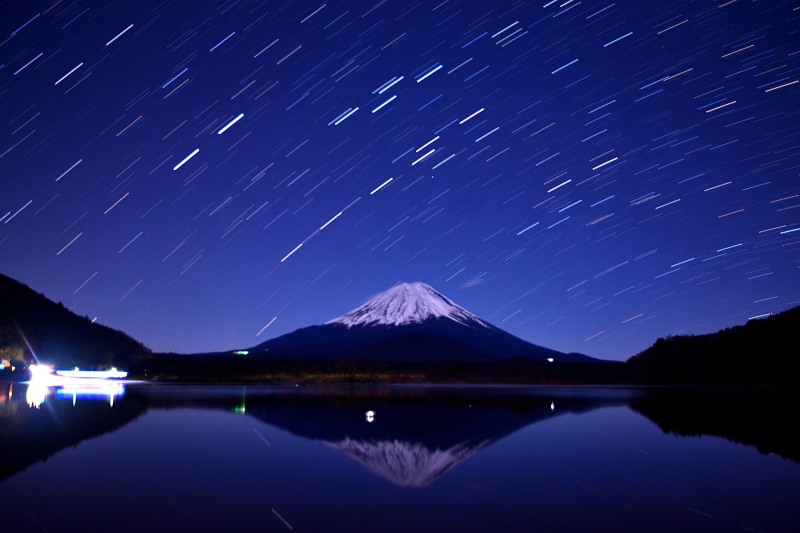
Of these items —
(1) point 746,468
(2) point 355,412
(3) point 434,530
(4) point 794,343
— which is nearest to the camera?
(3) point 434,530

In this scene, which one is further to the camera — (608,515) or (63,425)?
(63,425)

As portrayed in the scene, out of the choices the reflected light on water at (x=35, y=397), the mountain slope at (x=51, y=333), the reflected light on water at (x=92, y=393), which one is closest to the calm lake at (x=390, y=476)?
the reflected light on water at (x=35, y=397)

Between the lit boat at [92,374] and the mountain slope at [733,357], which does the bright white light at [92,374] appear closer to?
the lit boat at [92,374]

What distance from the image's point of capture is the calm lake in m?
8.81

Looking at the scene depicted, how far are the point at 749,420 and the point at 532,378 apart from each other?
8050 cm

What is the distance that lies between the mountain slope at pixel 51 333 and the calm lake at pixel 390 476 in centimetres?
8095

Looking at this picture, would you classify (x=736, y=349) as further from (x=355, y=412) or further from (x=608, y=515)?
(x=608, y=515)

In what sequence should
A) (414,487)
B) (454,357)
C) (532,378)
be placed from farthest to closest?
(454,357) < (532,378) < (414,487)

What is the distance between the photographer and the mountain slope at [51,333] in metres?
97.4

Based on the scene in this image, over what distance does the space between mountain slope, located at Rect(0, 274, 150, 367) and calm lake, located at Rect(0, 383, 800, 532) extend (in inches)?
3187

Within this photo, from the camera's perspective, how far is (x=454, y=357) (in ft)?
584

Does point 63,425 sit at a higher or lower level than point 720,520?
higher

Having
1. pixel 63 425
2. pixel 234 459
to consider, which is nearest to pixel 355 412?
pixel 63 425

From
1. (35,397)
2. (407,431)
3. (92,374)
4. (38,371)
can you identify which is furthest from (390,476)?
(92,374)
